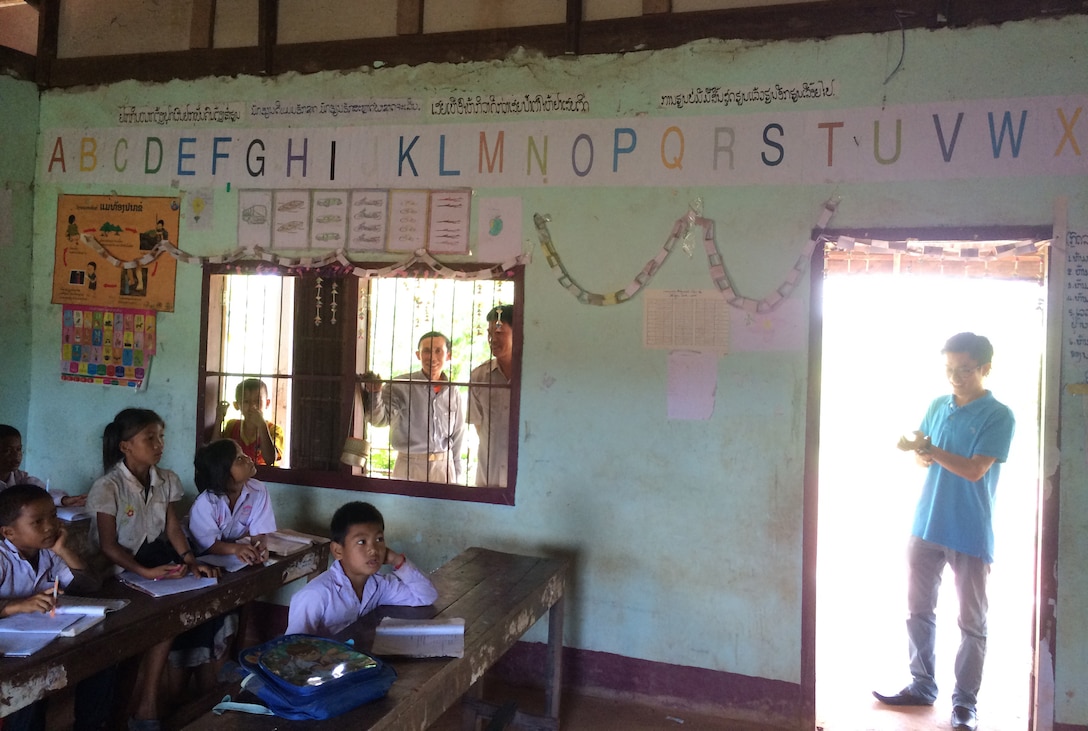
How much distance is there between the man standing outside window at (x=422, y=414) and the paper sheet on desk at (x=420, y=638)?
1695 mm

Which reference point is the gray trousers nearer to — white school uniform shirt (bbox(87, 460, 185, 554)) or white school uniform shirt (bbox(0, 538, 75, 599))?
white school uniform shirt (bbox(87, 460, 185, 554))

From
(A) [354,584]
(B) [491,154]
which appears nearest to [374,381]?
(B) [491,154]

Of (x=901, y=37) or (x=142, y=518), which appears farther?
(x=901, y=37)

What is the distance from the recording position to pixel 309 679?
1.90 m

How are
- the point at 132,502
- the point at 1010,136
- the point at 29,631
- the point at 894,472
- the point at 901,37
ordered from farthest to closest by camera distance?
the point at 894,472
the point at 901,37
the point at 1010,136
the point at 132,502
the point at 29,631

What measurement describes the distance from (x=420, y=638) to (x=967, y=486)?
250 cm

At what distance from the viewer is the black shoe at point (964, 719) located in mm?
3469

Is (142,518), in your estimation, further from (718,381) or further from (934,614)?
(934,614)

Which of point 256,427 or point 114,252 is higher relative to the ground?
point 114,252

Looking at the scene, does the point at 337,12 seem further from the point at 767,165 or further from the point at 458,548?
the point at 458,548

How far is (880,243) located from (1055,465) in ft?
3.64

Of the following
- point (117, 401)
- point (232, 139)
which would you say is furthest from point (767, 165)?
point (117, 401)

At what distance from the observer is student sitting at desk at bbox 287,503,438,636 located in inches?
96.9

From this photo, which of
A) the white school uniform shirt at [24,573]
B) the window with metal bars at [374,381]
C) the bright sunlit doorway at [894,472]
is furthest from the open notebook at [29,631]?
the bright sunlit doorway at [894,472]
